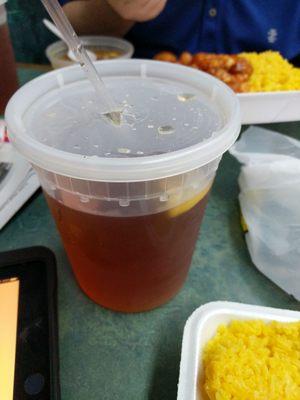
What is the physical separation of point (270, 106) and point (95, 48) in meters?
0.53

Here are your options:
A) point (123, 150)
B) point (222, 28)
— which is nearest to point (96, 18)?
point (222, 28)

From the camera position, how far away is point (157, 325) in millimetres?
454

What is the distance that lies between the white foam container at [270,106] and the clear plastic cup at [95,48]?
0.34 m

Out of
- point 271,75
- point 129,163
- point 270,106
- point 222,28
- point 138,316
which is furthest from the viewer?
point 222,28

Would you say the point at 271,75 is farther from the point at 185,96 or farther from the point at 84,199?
the point at 84,199

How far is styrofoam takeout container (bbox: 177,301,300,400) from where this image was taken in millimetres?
348

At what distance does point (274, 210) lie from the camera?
52cm

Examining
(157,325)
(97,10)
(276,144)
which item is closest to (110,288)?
(157,325)

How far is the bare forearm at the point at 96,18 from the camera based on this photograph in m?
1.00

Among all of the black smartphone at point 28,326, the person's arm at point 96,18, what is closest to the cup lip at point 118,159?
the black smartphone at point 28,326

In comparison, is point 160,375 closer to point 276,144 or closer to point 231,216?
point 231,216

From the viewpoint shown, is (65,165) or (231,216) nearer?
(65,165)

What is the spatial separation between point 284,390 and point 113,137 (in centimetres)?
30

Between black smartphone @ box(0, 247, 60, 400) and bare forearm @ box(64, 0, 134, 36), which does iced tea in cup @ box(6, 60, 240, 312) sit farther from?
bare forearm @ box(64, 0, 134, 36)
